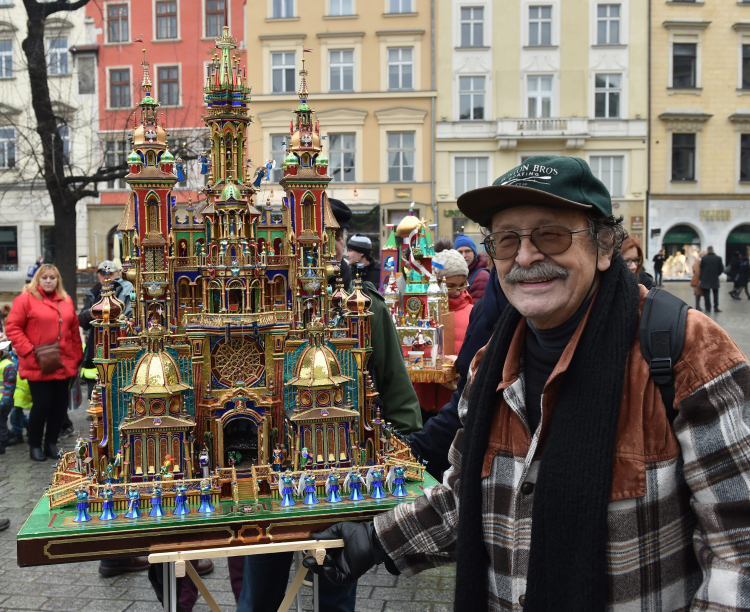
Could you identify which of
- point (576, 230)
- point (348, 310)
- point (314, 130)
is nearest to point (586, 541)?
point (576, 230)

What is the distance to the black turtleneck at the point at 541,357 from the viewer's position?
6.94ft

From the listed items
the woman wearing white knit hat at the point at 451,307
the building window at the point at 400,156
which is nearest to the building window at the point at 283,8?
the building window at the point at 400,156

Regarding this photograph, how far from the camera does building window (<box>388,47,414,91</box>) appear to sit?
27.8 metres

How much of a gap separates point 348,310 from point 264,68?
25.9 m

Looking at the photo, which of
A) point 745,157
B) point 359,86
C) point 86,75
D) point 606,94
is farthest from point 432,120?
point 86,75

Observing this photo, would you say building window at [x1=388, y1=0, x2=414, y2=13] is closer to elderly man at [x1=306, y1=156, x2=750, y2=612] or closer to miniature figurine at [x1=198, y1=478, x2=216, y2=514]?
miniature figurine at [x1=198, y1=478, x2=216, y2=514]

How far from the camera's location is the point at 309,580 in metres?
4.80

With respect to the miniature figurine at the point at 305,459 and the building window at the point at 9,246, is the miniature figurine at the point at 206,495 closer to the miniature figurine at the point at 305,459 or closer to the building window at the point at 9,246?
A: the miniature figurine at the point at 305,459

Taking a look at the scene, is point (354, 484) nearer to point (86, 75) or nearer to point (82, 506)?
point (82, 506)

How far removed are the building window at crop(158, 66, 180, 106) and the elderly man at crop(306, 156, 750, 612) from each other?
1217 inches

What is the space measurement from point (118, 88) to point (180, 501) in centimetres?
3111

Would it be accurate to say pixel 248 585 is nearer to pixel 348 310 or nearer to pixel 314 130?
pixel 348 310

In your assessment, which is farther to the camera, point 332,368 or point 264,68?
point 264,68

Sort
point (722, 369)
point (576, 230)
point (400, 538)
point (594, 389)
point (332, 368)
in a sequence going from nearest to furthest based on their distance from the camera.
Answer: point (722, 369) < point (594, 389) < point (576, 230) < point (400, 538) < point (332, 368)
